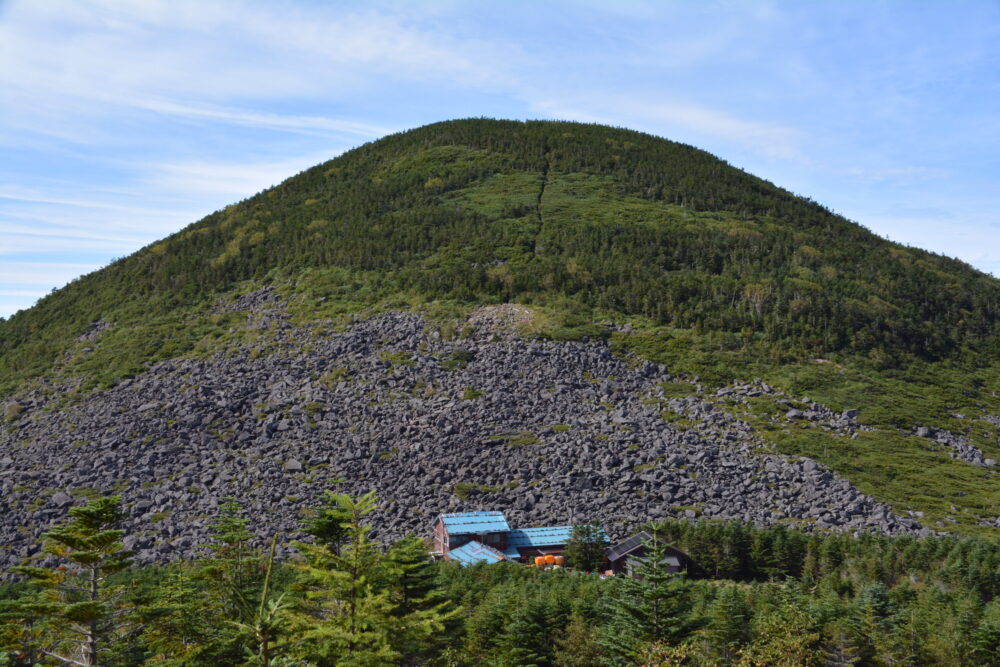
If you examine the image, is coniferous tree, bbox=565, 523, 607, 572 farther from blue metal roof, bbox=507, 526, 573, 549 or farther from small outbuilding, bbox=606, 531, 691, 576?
blue metal roof, bbox=507, 526, 573, 549

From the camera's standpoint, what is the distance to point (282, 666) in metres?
12.9

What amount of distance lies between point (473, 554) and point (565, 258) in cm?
5600

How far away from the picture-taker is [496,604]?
31.3 metres

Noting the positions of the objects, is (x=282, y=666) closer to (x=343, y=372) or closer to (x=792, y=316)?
(x=343, y=372)

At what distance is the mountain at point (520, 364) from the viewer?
174 ft

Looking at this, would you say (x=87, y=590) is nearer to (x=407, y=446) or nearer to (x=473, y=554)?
(x=473, y=554)

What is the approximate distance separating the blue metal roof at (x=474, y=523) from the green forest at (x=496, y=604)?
5412 mm

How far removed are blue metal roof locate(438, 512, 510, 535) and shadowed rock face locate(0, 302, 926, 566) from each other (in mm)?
2516

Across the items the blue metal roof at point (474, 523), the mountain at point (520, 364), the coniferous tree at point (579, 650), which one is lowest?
the coniferous tree at point (579, 650)

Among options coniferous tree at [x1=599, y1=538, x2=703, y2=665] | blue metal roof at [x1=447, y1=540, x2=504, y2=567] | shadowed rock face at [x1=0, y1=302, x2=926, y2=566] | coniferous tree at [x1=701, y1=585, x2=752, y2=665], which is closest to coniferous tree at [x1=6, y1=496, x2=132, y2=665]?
coniferous tree at [x1=599, y1=538, x2=703, y2=665]

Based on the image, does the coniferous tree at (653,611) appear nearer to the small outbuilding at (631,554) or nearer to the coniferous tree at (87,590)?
the coniferous tree at (87,590)

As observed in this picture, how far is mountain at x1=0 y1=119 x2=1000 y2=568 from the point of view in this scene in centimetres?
5300

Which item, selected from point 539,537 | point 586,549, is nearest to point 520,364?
point 539,537

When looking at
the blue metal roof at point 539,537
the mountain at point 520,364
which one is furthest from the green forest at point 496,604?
the mountain at point 520,364
